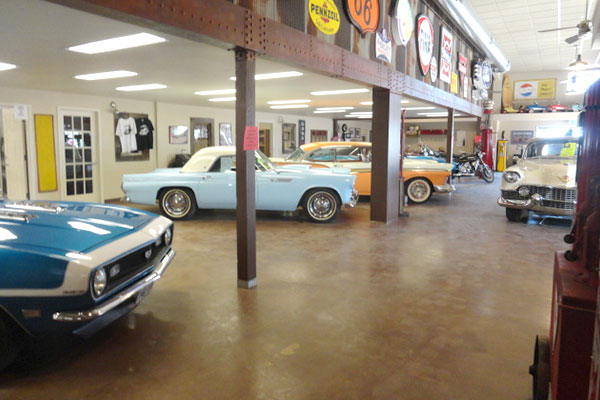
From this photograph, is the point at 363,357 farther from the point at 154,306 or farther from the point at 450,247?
the point at 450,247

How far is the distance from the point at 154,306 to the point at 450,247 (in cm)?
429

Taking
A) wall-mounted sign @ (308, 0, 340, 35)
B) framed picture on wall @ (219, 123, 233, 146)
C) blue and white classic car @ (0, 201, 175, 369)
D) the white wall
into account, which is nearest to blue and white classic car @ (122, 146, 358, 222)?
wall-mounted sign @ (308, 0, 340, 35)

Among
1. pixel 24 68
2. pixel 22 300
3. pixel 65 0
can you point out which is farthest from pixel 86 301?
pixel 24 68

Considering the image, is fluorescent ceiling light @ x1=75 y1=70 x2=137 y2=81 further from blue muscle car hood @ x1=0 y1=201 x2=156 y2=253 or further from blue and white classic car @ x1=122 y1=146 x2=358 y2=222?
blue muscle car hood @ x1=0 y1=201 x2=156 y2=253

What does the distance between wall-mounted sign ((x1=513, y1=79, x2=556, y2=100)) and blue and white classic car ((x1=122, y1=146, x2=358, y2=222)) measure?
61.5 ft

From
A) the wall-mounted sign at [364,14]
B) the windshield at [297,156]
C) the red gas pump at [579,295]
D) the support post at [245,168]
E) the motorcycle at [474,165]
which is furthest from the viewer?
the motorcycle at [474,165]

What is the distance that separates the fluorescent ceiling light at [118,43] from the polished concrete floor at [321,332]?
2.78 metres

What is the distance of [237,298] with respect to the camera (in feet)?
13.8

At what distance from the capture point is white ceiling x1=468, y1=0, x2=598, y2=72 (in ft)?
38.8

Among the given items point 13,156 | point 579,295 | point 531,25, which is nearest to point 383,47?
point 579,295

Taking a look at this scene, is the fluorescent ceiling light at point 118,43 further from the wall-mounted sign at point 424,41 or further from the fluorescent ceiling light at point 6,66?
the wall-mounted sign at point 424,41

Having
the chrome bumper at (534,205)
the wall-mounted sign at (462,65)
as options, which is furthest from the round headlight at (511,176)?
the wall-mounted sign at (462,65)

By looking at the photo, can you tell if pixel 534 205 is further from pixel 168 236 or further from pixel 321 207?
pixel 168 236

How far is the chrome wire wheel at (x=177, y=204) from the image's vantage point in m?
8.35
